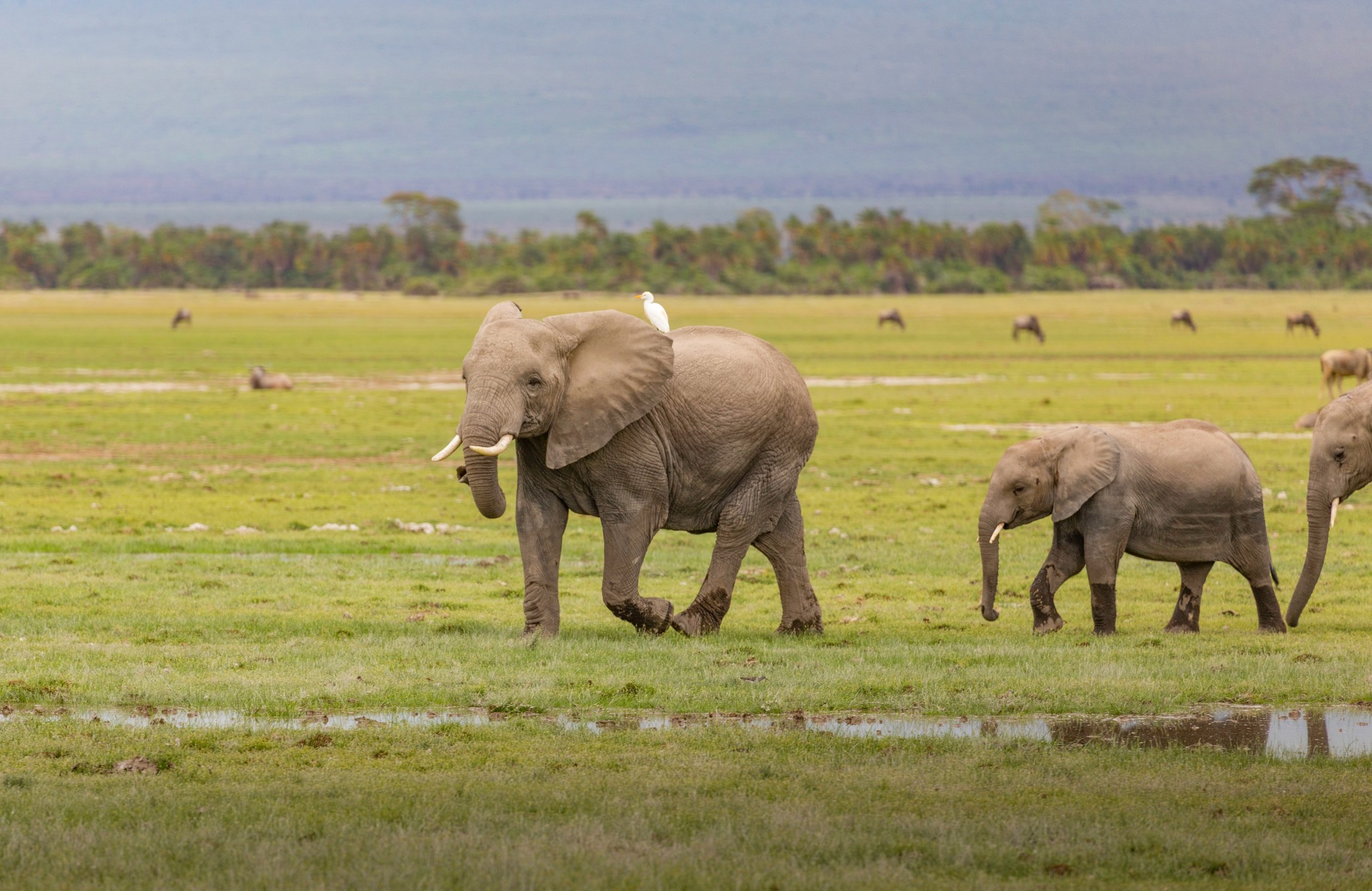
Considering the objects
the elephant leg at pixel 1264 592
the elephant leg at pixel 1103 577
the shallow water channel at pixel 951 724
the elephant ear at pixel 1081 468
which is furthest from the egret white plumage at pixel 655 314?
the elephant leg at pixel 1264 592

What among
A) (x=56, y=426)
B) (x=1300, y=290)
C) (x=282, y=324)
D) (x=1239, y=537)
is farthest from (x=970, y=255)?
(x=1239, y=537)

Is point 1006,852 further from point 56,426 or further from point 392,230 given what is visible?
point 392,230

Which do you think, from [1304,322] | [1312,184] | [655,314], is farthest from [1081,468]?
[1312,184]

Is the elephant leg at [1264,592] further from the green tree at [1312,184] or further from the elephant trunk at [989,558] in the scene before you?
the green tree at [1312,184]

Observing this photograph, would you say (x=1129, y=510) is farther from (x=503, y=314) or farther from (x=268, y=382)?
(x=268, y=382)

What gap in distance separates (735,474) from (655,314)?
7.60 feet

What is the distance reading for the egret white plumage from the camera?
14664 mm

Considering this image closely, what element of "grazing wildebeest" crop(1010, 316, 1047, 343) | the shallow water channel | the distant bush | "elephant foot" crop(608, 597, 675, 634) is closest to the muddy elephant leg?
"elephant foot" crop(608, 597, 675, 634)

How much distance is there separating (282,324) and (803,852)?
3309 inches

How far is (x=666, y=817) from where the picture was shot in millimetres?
8141

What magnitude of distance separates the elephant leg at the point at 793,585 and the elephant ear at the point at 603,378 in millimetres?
1855

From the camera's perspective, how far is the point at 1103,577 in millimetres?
13969

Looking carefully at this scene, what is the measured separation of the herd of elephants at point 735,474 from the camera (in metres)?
12.7

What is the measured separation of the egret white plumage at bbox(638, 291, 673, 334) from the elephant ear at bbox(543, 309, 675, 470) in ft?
2.62
